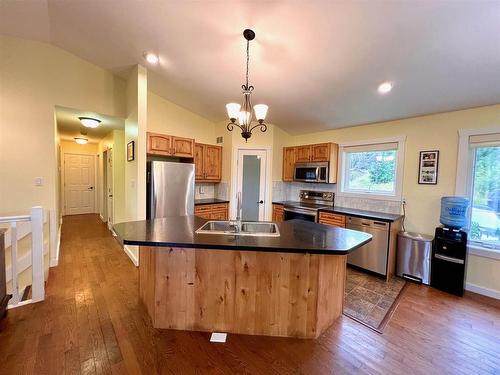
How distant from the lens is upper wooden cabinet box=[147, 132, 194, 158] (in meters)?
3.80

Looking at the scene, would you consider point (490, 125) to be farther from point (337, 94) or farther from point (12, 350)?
point (12, 350)

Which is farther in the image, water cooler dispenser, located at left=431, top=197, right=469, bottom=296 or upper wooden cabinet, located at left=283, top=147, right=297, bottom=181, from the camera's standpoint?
upper wooden cabinet, located at left=283, top=147, right=297, bottom=181

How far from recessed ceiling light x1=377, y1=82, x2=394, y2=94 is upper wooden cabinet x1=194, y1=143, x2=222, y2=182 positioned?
122 inches

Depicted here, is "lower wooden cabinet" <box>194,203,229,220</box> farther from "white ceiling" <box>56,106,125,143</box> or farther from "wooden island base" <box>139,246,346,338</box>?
"wooden island base" <box>139,246,346,338</box>

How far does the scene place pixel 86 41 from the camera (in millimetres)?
2961

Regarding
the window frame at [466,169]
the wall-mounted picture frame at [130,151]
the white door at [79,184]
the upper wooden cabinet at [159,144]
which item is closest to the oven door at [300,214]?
the window frame at [466,169]

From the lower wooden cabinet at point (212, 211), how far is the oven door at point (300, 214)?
4.07 ft

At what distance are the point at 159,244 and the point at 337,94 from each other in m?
3.03

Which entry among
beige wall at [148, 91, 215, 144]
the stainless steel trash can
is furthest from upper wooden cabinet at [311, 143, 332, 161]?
beige wall at [148, 91, 215, 144]

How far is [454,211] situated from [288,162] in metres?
2.80

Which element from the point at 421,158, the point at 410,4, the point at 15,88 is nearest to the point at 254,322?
the point at 410,4

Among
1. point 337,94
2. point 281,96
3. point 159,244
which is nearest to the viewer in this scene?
point 159,244

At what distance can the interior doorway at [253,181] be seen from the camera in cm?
471

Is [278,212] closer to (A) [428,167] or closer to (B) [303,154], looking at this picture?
(B) [303,154]
